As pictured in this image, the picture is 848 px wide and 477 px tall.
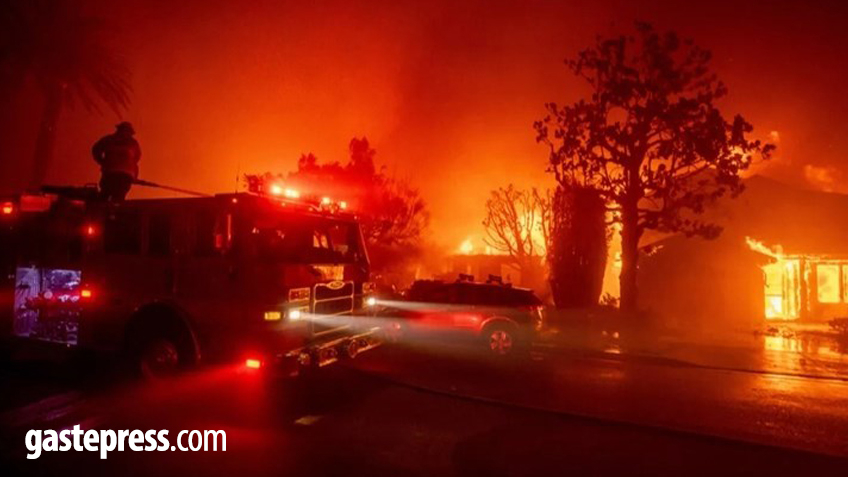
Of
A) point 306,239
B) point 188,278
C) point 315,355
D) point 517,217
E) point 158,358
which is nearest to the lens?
point 315,355

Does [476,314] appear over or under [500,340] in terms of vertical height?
over

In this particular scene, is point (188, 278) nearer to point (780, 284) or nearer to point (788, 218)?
point (780, 284)

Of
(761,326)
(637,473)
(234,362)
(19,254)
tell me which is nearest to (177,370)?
(234,362)

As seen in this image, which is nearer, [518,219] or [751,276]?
Answer: [751,276]

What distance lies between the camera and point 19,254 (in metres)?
8.47

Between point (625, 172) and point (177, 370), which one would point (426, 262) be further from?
point (177, 370)

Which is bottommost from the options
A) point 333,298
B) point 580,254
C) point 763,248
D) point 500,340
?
point 500,340

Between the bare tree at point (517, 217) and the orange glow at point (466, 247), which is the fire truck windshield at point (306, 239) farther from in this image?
the orange glow at point (466, 247)

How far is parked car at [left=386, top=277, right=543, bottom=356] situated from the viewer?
36.3ft

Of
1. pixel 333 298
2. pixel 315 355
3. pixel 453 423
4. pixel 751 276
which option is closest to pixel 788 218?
pixel 751 276

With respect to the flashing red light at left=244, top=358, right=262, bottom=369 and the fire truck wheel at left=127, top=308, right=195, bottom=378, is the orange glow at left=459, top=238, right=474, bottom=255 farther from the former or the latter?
the flashing red light at left=244, top=358, right=262, bottom=369

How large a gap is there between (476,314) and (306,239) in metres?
4.92

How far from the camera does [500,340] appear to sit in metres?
11.2

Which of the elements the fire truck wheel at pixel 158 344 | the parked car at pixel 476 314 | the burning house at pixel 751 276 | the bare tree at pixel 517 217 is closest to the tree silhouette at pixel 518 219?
the bare tree at pixel 517 217
